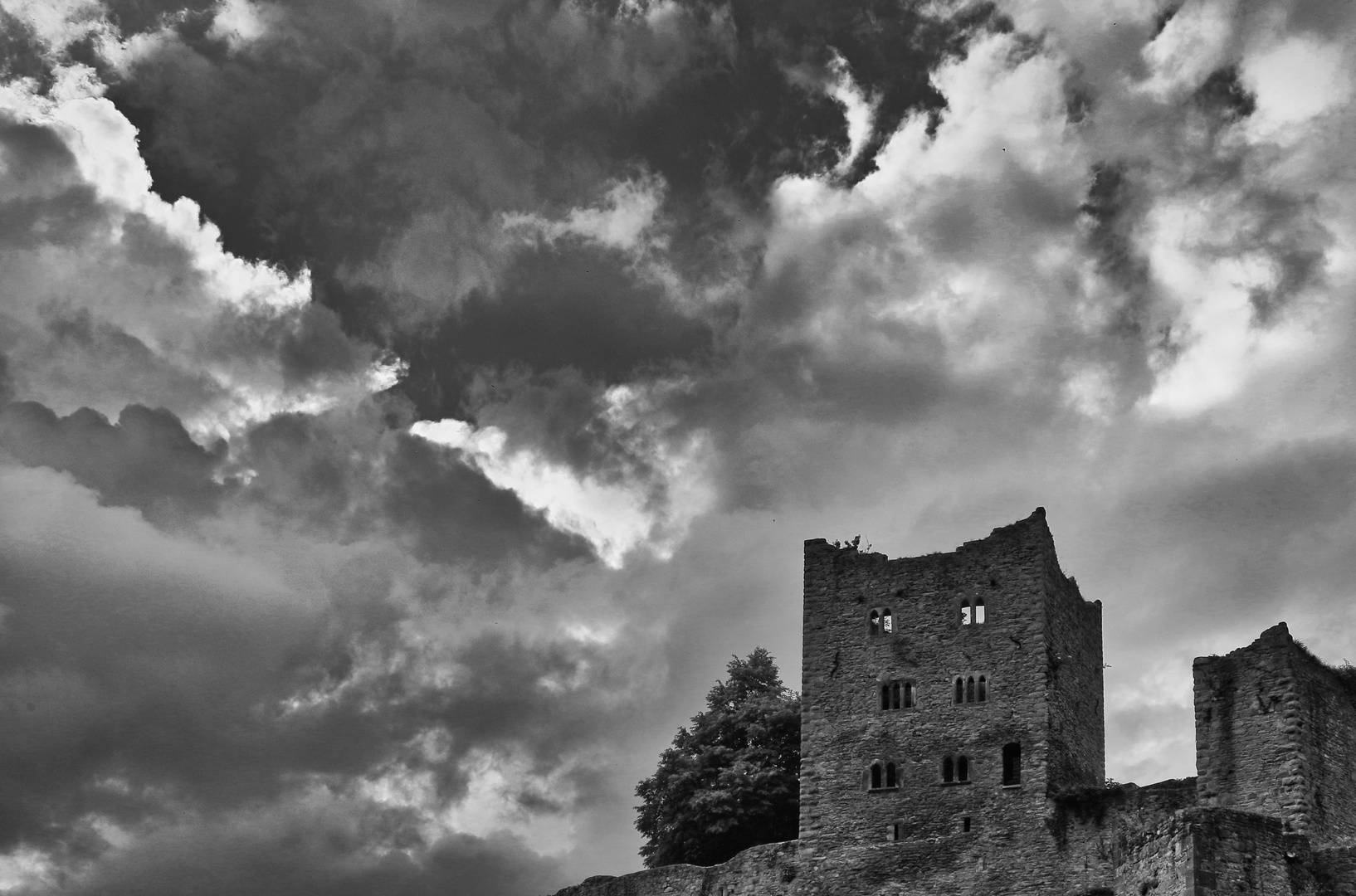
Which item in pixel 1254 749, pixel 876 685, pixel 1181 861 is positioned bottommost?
pixel 1181 861

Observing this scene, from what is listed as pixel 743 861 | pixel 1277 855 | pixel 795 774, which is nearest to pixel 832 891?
pixel 743 861

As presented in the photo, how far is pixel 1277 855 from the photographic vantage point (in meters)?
44.1

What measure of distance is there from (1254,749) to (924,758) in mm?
14253

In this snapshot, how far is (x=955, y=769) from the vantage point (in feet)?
217

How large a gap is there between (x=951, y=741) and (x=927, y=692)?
1.84m

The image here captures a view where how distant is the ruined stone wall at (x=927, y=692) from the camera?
65812mm

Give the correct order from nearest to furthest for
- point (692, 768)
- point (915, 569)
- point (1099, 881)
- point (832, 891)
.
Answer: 1. point (1099, 881)
2. point (832, 891)
3. point (915, 569)
4. point (692, 768)

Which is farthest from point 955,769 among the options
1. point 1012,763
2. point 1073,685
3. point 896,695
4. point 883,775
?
point 1073,685

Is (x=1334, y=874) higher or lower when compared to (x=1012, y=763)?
lower

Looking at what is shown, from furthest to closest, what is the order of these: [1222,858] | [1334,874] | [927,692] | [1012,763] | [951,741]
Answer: [927,692] → [951,741] → [1012,763] → [1334,874] → [1222,858]

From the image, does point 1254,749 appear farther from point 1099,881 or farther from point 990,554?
point 990,554

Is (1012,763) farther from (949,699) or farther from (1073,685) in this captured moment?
(1073,685)

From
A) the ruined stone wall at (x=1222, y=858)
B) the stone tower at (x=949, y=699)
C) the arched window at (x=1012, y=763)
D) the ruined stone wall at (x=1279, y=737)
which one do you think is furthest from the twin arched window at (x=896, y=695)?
the ruined stone wall at (x=1222, y=858)

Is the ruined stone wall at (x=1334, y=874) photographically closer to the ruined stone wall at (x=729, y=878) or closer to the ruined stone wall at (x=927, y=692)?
the ruined stone wall at (x=927, y=692)
